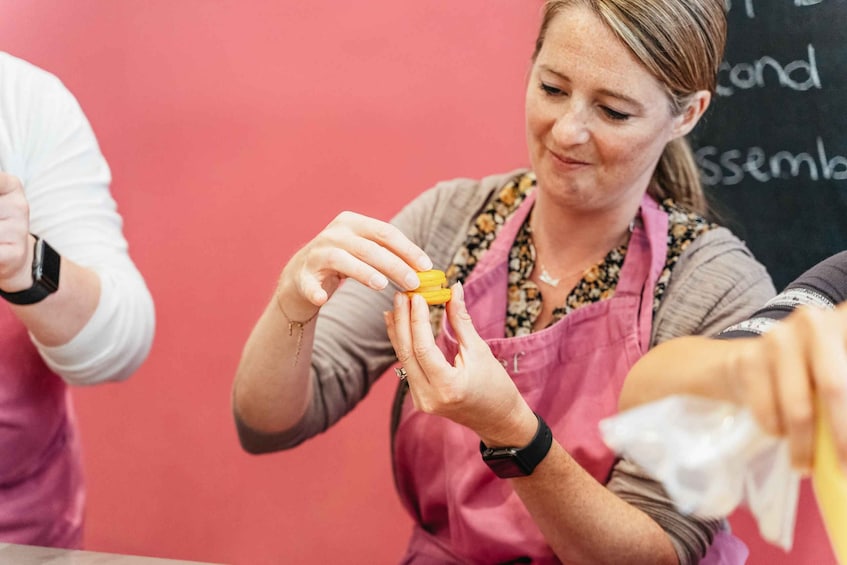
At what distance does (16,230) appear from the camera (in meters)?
1.11

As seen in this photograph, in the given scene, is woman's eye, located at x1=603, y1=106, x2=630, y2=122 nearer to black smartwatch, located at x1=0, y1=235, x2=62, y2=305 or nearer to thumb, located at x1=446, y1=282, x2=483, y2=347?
thumb, located at x1=446, y1=282, x2=483, y2=347

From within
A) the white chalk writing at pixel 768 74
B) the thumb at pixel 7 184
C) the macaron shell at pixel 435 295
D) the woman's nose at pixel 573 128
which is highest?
the white chalk writing at pixel 768 74

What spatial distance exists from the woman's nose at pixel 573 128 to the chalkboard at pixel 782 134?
0.31 meters

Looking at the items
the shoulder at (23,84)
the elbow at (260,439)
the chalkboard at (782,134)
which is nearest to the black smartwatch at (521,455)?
the elbow at (260,439)

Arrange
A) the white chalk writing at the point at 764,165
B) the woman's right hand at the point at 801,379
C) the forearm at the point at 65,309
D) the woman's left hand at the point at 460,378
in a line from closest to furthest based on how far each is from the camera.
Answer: the woman's right hand at the point at 801,379, the woman's left hand at the point at 460,378, the forearm at the point at 65,309, the white chalk writing at the point at 764,165

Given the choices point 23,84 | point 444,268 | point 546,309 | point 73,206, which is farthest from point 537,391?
point 23,84

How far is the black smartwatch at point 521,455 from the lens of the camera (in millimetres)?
997

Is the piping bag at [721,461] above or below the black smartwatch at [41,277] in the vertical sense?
below

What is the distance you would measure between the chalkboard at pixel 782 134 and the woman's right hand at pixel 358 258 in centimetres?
59

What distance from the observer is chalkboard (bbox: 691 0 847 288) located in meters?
1.30

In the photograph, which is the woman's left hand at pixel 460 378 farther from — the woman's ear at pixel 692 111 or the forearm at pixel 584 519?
the woman's ear at pixel 692 111

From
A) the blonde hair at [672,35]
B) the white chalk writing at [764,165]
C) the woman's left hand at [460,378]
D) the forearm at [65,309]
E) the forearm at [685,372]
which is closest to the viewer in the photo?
the forearm at [685,372]

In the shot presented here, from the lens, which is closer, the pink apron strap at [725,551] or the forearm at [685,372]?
the forearm at [685,372]

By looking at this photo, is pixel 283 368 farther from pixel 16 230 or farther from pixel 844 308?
pixel 844 308
